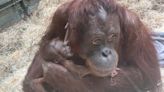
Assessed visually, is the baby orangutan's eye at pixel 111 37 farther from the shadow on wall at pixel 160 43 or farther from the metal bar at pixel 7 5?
the metal bar at pixel 7 5

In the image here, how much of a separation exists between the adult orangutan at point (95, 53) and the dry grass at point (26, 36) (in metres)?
0.90

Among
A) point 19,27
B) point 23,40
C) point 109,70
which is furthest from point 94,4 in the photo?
point 19,27

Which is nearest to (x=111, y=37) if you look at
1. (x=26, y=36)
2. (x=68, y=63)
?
(x=68, y=63)

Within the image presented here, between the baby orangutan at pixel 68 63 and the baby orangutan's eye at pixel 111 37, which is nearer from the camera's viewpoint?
the baby orangutan's eye at pixel 111 37

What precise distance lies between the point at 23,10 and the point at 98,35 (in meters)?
2.35

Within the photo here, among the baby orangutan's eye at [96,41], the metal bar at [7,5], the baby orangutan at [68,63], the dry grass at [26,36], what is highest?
the baby orangutan's eye at [96,41]

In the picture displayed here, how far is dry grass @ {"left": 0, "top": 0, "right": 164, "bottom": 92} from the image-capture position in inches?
142

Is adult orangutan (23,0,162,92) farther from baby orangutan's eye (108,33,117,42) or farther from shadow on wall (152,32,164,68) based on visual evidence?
shadow on wall (152,32,164,68)

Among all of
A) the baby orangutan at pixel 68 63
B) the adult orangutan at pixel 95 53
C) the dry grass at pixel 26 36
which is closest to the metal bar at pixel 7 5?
the dry grass at pixel 26 36

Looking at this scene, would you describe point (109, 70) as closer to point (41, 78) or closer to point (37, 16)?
point (41, 78)

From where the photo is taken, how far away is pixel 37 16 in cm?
446

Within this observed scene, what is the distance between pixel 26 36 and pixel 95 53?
1928 millimetres

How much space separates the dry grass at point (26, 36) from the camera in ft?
11.8

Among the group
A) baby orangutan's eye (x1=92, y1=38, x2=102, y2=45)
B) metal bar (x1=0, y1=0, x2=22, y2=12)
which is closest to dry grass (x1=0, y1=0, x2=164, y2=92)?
metal bar (x1=0, y1=0, x2=22, y2=12)
